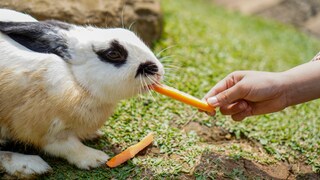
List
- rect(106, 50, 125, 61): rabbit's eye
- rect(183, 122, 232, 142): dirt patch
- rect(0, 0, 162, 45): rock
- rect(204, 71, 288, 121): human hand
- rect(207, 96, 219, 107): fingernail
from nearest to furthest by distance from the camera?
1. rect(106, 50, 125, 61): rabbit's eye
2. rect(204, 71, 288, 121): human hand
3. rect(207, 96, 219, 107): fingernail
4. rect(183, 122, 232, 142): dirt patch
5. rect(0, 0, 162, 45): rock

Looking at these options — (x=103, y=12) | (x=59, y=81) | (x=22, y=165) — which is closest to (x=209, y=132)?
(x=59, y=81)

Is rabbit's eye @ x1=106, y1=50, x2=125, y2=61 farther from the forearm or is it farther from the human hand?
the forearm

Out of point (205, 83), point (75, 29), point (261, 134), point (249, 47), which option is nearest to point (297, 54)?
point (249, 47)

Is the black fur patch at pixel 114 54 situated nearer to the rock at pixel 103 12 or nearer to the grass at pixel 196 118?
the grass at pixel 196 118

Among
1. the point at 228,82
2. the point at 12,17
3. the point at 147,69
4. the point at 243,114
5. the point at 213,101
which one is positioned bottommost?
the point at 243,114

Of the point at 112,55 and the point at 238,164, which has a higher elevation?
the point at 112,55

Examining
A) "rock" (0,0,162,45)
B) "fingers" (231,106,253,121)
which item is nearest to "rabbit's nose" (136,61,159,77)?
"fingers" (231,106,253,121)

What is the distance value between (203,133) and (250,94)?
2.77 feet

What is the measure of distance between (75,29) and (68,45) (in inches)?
8.0

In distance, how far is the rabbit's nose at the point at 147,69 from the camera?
2941mm

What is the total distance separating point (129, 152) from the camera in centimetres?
324

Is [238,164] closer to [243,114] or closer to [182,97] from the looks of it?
[243,114]

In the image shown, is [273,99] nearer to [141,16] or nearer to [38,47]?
[38,47]

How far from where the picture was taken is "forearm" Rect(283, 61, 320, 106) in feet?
10.2
